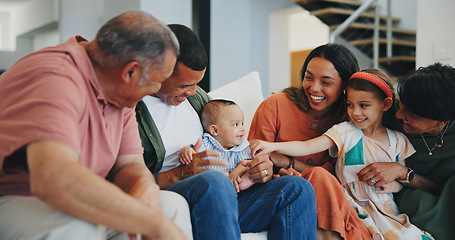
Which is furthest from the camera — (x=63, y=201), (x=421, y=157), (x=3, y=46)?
(x=3, y=46)

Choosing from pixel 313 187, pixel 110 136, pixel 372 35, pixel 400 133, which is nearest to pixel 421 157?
pixel 400 133

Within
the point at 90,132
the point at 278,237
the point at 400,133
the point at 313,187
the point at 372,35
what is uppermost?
the point at 372,35

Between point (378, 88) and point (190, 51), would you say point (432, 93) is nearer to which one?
point (378, 88)

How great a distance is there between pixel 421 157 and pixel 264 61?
14.1ft

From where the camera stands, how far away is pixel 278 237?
61.3 inches

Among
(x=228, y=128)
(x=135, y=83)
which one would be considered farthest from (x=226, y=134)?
(x=135, y=83)

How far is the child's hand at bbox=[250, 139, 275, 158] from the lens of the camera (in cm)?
175

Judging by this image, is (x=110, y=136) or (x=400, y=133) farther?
(x=400, y=133)

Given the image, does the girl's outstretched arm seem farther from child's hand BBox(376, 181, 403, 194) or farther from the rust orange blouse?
child's hand BBox(376, 181, 403, 194)

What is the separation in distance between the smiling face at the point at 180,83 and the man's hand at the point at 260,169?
35cm

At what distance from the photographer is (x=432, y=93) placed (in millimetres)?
1651

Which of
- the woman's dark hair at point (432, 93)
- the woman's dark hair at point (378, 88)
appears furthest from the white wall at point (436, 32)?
the woman's dark hair at point (432, 93)

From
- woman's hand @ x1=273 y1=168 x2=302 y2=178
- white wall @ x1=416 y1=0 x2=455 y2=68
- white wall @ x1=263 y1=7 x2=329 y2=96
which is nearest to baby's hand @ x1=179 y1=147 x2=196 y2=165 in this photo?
woman's hand @ x1=273 y1=168 x2=302 y2=178

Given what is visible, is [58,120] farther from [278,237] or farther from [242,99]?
[242,99]
